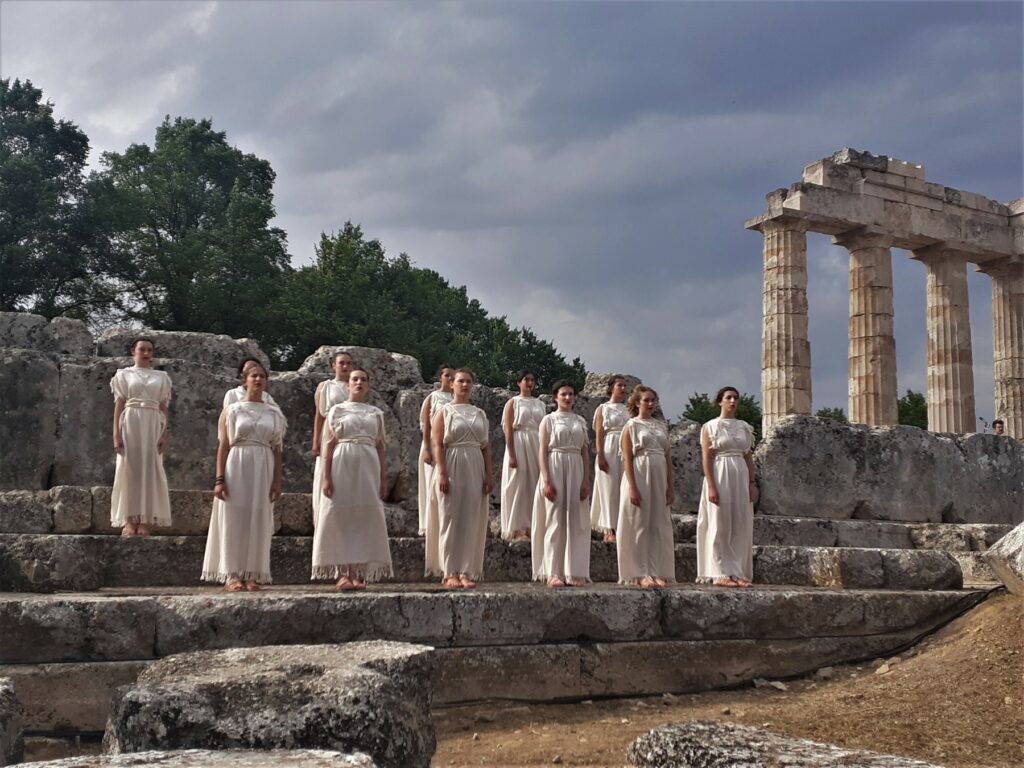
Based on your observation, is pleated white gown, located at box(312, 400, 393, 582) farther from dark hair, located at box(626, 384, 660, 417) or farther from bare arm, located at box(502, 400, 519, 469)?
dark hair, located at box(626, 384, 660, 417)

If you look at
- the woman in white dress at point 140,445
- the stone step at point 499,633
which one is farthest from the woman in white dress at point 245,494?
the woman in white dress at point 140,445

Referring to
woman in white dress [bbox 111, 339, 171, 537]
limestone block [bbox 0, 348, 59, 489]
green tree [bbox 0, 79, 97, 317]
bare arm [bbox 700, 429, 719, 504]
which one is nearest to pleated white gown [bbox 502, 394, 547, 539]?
bare arm [bbox 700, 429, 719, 504]

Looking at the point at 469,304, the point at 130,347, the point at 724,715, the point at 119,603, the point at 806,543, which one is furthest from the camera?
the point at 469,304

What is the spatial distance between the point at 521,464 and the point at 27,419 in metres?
4.73

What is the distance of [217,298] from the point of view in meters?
33.2

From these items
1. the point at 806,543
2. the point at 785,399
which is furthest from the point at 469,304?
the point at 806,543

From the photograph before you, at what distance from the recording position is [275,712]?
4.05 m

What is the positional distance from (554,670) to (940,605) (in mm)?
3863

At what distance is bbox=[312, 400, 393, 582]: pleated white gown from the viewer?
795 cm

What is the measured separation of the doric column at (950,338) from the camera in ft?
78.3

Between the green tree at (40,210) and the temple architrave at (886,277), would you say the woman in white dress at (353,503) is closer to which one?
the temple architrave at (886,277)

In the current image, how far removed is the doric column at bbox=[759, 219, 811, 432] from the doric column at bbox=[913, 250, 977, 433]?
398 cm

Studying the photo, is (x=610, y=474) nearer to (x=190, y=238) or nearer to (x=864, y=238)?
(x=864, y=238)

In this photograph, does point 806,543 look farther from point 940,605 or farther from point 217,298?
point 217,298
